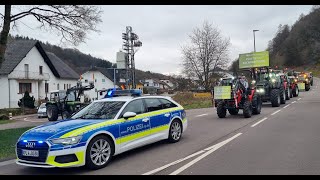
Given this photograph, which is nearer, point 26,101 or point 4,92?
point 26,101

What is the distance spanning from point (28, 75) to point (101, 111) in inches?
1652

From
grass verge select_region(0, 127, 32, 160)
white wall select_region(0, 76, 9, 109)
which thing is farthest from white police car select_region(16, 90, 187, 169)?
white wall select_region(0, 76, 9, 109)

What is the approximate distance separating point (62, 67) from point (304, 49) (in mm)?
78469

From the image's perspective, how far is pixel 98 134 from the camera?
23.5ft

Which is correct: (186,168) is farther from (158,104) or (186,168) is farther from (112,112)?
(158,104)

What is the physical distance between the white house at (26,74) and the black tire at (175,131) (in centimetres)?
3396

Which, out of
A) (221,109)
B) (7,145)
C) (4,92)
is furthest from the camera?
(4,92)

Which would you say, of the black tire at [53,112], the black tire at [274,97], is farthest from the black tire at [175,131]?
the black tire at [53,112]

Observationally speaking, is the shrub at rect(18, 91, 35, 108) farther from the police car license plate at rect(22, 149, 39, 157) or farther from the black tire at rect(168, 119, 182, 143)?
the police car license plate at rect(22, 149, 39, 157)

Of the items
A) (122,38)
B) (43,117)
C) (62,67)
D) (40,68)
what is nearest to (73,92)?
(43,117)

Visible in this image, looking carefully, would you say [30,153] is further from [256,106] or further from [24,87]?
[24,87]

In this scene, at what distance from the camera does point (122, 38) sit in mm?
38406

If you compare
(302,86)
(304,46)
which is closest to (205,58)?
(302,86)

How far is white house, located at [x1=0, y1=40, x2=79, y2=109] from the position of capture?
1687 inches
